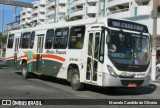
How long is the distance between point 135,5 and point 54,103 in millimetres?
42646

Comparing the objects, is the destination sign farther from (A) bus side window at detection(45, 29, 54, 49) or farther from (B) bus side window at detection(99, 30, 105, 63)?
(A) bus side window at detection(45, 29, 54, 49)

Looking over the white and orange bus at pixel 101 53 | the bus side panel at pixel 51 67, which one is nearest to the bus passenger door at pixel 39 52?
the bus side panel at pixel 51 67

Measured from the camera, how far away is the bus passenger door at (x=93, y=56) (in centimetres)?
1411

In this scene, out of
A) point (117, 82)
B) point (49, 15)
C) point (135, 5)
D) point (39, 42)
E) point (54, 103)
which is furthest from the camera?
point (49, 15)

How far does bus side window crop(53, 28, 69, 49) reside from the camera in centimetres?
1673

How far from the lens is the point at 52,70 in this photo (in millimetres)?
17672

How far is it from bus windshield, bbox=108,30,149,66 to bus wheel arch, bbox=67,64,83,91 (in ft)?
7.35

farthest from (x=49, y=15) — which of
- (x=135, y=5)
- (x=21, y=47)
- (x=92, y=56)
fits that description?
(x=92, y=56)

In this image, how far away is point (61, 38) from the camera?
17141mm

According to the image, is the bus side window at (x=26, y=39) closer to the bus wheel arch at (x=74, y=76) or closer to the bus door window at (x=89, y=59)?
the bus wheel arch at (x=74, y=76)

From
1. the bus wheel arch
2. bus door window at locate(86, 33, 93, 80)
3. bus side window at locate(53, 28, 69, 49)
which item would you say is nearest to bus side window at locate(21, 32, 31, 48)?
bus side window at locate(53, 28, 69, 49)

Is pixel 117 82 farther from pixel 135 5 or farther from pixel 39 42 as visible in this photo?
pixel 135 5

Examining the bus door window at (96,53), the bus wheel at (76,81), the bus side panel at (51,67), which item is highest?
the bus door window at (96,53)

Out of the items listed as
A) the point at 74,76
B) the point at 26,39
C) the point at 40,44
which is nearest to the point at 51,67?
the point at 40,44
